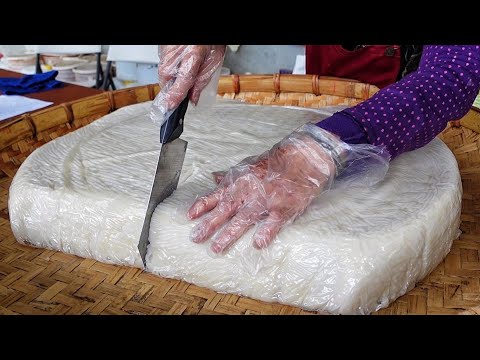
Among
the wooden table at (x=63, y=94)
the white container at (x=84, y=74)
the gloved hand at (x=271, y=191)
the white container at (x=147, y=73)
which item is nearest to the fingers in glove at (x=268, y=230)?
the gloved hand at (x=271, y=191)

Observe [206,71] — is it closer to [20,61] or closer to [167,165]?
[167,165]

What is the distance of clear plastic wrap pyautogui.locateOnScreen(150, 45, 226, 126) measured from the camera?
0.98 metres

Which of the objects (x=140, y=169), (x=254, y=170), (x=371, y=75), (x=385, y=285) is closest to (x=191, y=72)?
(x=254, y=170)

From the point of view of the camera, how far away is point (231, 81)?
6.43ft

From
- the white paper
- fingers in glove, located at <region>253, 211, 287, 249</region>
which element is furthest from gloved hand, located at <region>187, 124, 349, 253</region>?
the white paper

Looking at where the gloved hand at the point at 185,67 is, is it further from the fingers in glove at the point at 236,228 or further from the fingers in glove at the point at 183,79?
the fingers in glove at the point at 236,228

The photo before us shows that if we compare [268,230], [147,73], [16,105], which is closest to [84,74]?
[147,73]

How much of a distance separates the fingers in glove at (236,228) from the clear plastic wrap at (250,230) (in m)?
0.02

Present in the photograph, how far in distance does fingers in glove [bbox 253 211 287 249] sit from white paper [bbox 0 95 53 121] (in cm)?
157

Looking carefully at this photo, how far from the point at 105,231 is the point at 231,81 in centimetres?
102

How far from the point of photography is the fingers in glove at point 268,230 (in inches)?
37.4

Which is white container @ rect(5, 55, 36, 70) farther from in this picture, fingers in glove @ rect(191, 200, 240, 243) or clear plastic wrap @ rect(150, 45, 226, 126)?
fingers in glove @ rect(191, 200, 240, 243)

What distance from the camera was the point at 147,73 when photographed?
13.6ft
